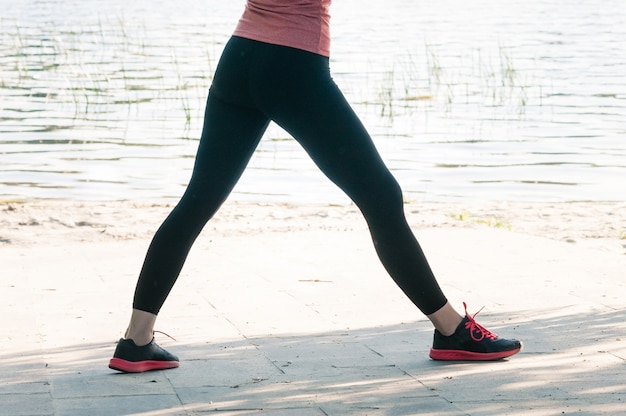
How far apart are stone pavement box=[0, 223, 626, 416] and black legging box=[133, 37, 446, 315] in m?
0.39

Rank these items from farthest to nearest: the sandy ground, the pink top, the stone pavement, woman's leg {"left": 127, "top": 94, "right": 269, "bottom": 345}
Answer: the sandy ground
woman's leg {"left": 127, "top": 94, "right": 269, "bottom": 345}
the pink top
the stone pavement

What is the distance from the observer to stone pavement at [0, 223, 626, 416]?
13.1 ft

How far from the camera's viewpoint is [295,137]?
4277mm

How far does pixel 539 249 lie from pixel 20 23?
1377 inches

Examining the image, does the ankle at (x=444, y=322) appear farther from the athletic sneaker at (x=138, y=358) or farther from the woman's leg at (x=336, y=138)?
the athletic sneaker at (x=138, y=358)

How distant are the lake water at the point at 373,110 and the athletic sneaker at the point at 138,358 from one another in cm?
763

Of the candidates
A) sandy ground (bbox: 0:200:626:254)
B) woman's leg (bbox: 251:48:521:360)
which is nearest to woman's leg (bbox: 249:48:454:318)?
woman's leg (bbox: 251:48:521:360)

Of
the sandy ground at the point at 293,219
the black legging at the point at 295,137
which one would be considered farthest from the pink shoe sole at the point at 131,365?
the sandy ground at the point at 293,219

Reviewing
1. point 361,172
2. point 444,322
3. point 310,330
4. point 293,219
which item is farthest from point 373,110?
point 361,172

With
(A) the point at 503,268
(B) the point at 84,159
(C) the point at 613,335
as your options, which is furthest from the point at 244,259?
(B) the point at 84,159

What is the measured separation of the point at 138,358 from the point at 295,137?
102cm

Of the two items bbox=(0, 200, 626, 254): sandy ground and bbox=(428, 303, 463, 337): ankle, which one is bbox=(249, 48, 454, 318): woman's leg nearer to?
bbox=(428, 303, 463, 337): ankle

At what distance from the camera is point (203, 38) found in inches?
1372

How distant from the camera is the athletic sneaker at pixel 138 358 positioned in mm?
4367
